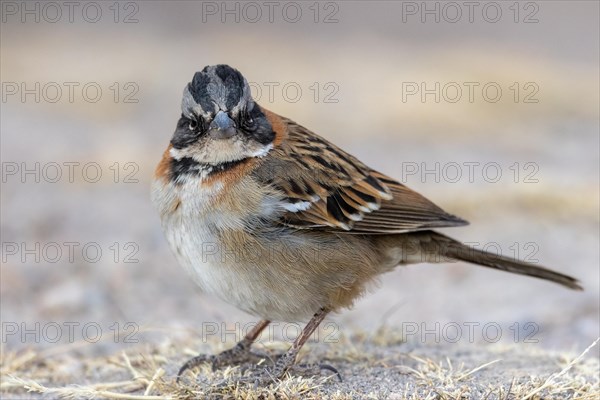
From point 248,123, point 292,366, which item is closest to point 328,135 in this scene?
point 248,123

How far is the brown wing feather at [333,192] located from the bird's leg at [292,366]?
0.59 m

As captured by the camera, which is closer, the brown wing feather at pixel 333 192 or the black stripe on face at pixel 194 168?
the black stripe on face at pixel 194 168

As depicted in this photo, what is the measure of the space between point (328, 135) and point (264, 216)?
695 centimetres

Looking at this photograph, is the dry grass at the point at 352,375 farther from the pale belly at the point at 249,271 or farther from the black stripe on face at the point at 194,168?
the black stripe on face at the point at 194,168

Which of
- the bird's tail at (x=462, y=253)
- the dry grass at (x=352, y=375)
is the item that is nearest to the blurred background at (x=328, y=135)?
the dry grass at (x=352, y=375)

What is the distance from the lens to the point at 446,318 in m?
8.55

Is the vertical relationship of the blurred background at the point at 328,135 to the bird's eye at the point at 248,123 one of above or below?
below

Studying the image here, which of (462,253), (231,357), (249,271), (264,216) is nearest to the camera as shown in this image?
(249,271)

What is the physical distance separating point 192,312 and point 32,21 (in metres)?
11.3

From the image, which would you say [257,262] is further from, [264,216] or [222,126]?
[222,126]

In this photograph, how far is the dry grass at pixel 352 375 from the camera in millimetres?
5492

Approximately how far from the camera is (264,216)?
19.7ft

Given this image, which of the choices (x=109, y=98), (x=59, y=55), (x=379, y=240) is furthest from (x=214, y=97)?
(x=59, y=55)

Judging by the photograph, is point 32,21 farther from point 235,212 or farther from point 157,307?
point 235,212
